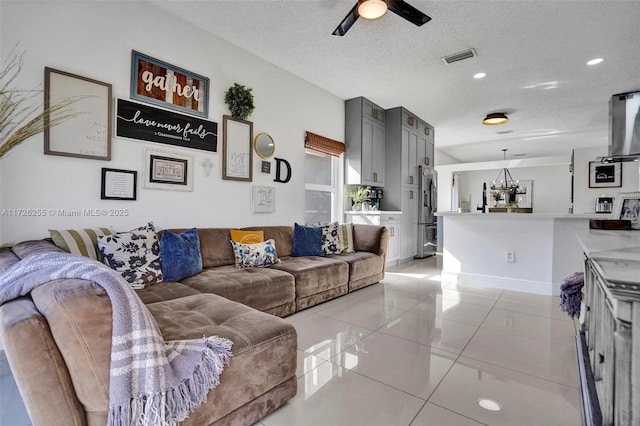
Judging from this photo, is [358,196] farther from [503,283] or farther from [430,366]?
[430,366]

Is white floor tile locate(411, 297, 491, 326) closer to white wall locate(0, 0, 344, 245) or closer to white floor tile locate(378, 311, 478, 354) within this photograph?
white floor tile locate(378, 311, 478, 354)

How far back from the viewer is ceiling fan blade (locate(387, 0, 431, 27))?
2.32 m

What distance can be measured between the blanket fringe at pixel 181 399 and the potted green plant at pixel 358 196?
4.05m

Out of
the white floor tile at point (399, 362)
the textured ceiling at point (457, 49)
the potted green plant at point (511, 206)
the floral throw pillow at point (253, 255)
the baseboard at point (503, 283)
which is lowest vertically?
the white floor tile at point (399, 362)

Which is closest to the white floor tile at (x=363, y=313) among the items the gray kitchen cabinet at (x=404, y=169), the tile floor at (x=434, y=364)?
the tile floor at (x=434, y=364)

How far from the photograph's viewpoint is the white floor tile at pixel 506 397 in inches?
57.6

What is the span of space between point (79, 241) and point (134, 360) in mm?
A: 1551

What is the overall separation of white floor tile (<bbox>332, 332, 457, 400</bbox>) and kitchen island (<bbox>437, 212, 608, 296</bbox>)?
2305 millimetres

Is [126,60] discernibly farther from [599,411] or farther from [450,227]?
[450,227]

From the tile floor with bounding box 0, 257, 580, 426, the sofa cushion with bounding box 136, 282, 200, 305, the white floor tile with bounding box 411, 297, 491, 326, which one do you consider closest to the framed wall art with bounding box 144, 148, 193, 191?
the sofa cushion with bounding box 136, 282, 200, 305

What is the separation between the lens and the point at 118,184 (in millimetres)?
2549

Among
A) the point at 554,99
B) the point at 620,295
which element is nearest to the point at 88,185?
the point at 620,295

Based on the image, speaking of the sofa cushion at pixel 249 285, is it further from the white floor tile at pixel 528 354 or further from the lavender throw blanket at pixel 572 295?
the lavender throw blanket at pixel 572 295

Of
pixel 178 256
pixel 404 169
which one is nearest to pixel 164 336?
pixel 178 256
